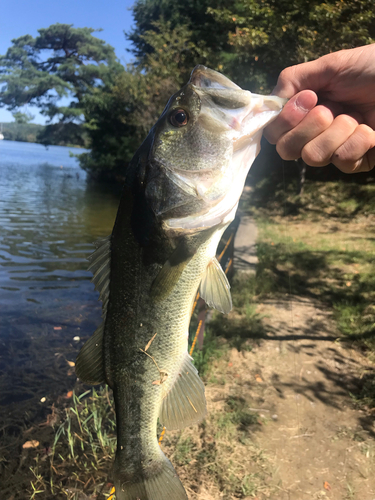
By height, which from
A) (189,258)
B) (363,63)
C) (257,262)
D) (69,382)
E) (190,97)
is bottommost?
(69,382)

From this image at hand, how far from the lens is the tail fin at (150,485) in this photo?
1.63 metres

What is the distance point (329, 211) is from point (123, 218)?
12.4 metres

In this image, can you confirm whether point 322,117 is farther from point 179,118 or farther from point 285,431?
point 285,431

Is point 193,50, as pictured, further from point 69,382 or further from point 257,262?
point 69,382

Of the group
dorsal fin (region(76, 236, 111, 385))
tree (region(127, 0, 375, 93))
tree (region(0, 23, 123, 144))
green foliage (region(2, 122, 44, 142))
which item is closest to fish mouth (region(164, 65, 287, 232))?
dorsal fin (region(76, 236, 111, 385))

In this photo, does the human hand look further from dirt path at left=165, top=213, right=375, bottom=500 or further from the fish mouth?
dirt path at left=165, top=213, right=375, bottom=500

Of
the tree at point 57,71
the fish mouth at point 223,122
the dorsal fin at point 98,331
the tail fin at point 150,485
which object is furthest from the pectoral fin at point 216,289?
the tree at point 57,71

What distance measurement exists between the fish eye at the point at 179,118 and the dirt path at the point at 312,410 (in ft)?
9.89

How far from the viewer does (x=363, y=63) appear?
1953 millimetres

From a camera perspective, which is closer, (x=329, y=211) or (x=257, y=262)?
(x=257, y=262)

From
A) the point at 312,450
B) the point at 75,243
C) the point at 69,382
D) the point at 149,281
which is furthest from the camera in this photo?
the point at 75,243

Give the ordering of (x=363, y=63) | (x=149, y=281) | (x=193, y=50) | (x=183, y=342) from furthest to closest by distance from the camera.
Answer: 1. (x=193, y=50)
2. (x=363, y=63)
3. (x=183, y=342)
4. (x=149, y=281)

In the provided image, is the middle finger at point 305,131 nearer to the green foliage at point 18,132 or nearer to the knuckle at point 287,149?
the knuckle at point 287,149

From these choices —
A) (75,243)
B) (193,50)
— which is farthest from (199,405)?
(193,50)
